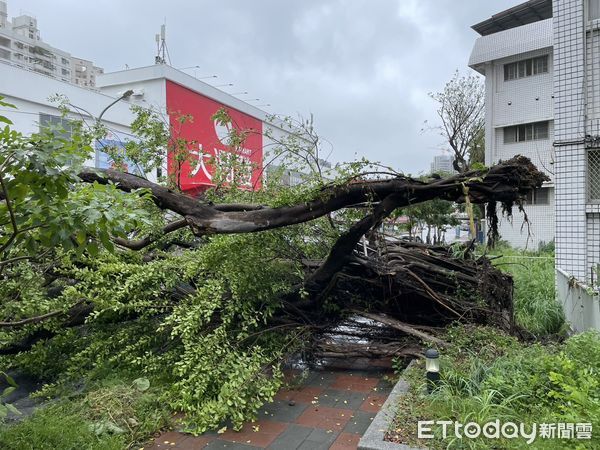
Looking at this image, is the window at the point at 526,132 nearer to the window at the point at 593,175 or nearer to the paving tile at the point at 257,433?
the window at the point at 593,175

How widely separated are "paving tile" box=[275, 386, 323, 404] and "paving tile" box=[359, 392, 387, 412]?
0.51 metres

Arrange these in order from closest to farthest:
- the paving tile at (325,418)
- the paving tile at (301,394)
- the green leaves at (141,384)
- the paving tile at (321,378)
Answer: the paving tile at (325,418) < the green leaves at (141,384) < the paving tile at (301,394) < the paving tile at (321,378)

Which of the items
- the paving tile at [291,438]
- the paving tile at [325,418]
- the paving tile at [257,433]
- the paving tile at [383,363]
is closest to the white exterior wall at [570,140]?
the paving tile at [383,363]

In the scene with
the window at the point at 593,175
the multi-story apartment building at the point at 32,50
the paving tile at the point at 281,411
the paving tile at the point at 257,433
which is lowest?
the paving tile at the point at 281,411

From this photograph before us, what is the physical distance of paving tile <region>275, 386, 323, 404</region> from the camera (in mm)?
4371

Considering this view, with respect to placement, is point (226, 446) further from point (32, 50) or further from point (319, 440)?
point (32, 50)

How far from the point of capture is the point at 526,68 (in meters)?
20.2

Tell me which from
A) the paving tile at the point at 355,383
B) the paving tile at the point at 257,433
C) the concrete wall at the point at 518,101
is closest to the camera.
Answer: the paving tile at the point at 257,433

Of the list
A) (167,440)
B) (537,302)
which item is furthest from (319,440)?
(537,302)

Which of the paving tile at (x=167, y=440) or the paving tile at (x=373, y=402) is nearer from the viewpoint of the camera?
the paving tile at (x=167, y=440)

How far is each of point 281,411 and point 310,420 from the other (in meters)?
0.34

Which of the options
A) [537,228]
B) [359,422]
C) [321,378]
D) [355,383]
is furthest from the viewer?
[537,228]

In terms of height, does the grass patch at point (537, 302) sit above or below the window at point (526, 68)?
below

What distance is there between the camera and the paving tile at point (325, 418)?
12.4 feet
